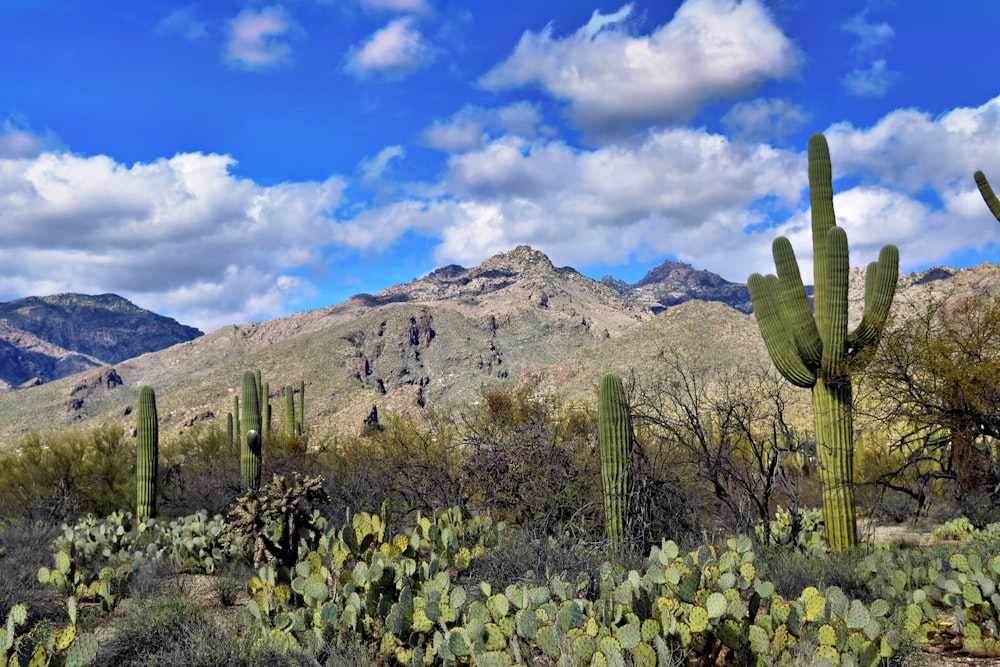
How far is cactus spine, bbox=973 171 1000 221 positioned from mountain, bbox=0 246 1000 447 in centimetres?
1726

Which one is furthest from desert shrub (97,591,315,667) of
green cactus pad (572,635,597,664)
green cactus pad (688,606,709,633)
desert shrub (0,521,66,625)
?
green cactus pad (688,606,709,633)

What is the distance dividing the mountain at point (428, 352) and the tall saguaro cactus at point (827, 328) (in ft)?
57.9

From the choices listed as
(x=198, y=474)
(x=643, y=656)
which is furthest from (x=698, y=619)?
(x=198, y=474)

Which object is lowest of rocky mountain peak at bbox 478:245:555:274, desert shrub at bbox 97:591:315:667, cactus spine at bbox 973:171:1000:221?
desert shrub at bbox 97:591:315:667

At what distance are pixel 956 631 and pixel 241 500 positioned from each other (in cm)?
667

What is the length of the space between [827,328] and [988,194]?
4202mm

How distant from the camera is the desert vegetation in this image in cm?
491

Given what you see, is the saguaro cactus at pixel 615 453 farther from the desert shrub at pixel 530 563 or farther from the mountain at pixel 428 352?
the mountain at pixel 428 352

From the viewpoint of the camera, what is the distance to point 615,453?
8.76m

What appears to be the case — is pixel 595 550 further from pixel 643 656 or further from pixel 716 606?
pixel 643 656

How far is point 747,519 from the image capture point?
8953 mm

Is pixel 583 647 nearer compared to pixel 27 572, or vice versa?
pixel 583 647

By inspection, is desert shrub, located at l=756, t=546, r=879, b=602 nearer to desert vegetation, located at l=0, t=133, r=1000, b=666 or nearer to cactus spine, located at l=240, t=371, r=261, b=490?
desert vegetation, located at l=0, t=133, r=1000, b=666

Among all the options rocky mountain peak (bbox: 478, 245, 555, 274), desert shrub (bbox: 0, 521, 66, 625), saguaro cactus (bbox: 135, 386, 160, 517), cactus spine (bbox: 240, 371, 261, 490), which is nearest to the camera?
desert shrub (bbox: 0, 521, 66, 625)
